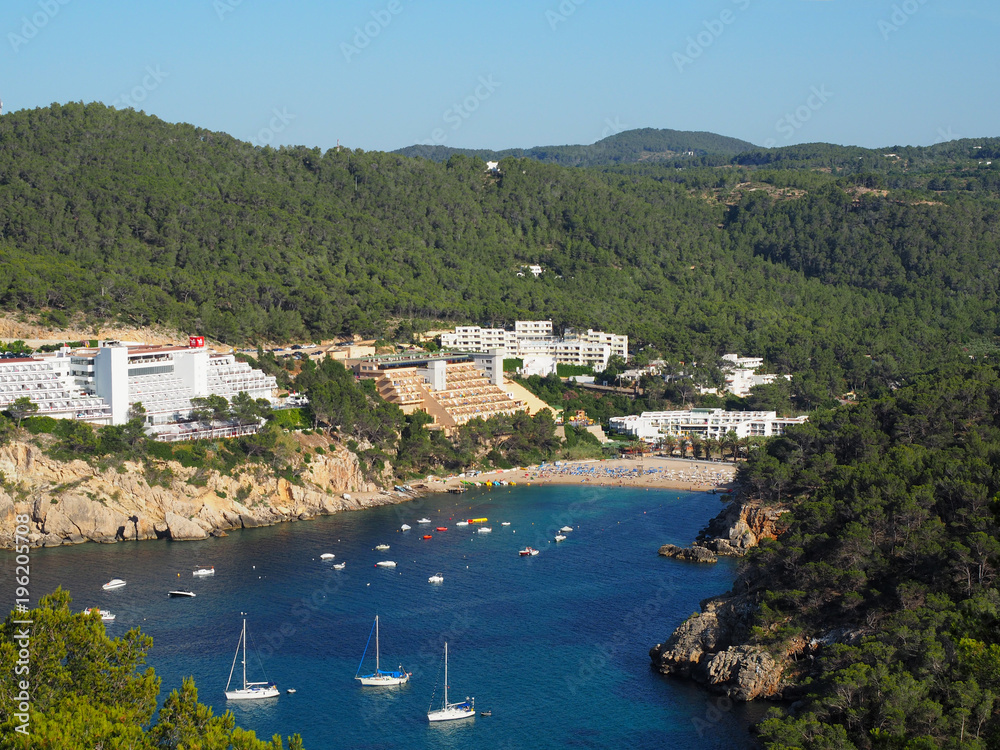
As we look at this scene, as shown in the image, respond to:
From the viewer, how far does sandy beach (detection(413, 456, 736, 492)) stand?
57031mm

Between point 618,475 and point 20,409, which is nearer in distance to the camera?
point 20,409

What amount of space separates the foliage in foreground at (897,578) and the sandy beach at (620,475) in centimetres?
1558

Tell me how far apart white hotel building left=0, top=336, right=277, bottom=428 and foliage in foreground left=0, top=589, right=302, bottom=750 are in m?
26.3

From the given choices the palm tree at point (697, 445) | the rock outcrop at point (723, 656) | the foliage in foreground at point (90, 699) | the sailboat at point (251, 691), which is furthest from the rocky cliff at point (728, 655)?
the palm tree at point (697, 445)

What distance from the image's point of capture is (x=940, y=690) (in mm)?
23688

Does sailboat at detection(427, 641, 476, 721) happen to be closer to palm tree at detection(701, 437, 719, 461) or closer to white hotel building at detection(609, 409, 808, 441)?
palm tree at detection(701, 437, 719, 461)

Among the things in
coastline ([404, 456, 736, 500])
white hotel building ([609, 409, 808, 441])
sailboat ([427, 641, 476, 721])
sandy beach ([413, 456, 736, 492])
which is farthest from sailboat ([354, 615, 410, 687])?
white hotel building ([609, 409, 808, 441])

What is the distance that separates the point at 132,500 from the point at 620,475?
24.4 m

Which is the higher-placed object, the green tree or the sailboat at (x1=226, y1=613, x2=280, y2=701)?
the green tree

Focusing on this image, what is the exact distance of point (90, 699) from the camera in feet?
69.2

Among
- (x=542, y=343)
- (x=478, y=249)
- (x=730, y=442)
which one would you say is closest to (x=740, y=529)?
(x=730, y=442)

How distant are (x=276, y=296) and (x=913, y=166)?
347 ft

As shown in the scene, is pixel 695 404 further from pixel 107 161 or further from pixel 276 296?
pixel 107 161

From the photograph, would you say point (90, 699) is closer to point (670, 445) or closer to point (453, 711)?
point (453, 711)
